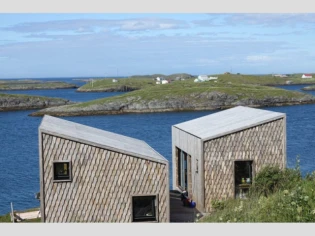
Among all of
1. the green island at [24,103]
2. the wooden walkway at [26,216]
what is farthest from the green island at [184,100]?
the wooden walkway at [26,216]

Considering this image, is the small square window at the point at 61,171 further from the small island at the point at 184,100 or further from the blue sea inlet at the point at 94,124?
the small island at the point at 184,100

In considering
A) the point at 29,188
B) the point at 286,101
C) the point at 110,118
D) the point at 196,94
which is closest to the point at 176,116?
the point at 110,118

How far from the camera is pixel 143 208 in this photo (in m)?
19.7

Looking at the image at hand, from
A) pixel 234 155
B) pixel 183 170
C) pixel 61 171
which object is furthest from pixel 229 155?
pixel 61 171

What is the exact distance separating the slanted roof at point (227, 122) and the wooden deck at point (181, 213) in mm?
3057

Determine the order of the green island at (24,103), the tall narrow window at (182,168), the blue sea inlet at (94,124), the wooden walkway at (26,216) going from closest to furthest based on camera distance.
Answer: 1. the wooden walkway at (26,216)
2. the tall narrow window at (182,168)
3. the blue sea inlet at (94,124)
4. the green island at (24,103)

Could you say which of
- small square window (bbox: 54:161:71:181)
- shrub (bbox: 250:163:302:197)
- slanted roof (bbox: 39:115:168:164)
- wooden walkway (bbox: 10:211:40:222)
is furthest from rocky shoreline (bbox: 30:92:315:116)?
small square window (bbox: 54:161:71:181)

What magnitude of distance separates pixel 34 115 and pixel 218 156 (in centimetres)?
9629

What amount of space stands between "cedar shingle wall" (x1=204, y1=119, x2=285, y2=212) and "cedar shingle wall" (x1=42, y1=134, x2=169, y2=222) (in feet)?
11.3

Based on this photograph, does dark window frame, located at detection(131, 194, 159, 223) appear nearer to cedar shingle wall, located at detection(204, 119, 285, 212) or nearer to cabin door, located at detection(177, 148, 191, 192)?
cedar shingle wall, located at detection(204, 119, 285, 212)

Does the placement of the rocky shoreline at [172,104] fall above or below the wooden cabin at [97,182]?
below

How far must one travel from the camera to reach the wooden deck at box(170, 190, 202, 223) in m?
21.1

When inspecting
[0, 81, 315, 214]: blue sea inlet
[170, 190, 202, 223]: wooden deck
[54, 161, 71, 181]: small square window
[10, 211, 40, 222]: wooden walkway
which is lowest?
[0, 81, 315, 214]: blue sea inlet

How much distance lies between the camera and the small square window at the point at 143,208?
64.0 ft
